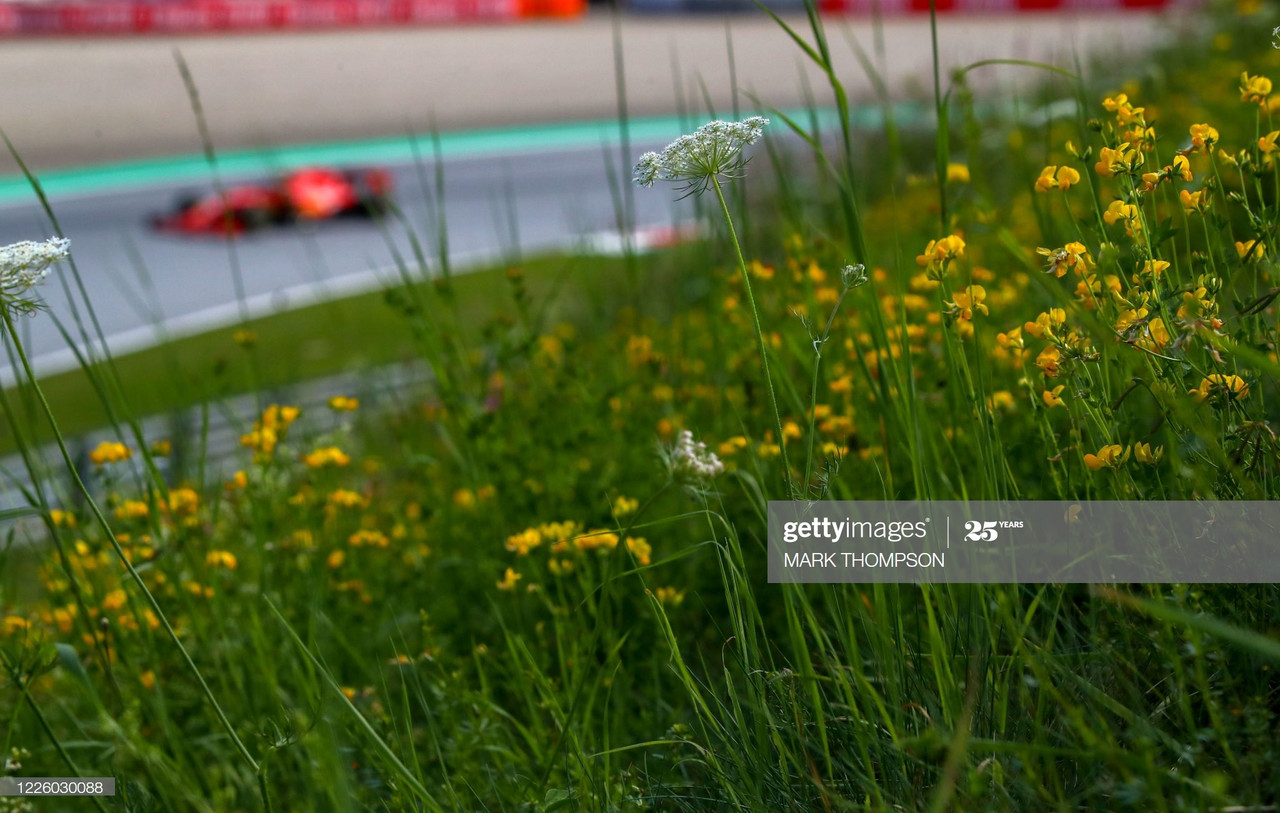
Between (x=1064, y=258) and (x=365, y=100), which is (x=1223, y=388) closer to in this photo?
(x=1064, y=258)

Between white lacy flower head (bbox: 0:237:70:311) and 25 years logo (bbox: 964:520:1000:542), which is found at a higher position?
white lacy flower head (bbox: 0:237:70:311)

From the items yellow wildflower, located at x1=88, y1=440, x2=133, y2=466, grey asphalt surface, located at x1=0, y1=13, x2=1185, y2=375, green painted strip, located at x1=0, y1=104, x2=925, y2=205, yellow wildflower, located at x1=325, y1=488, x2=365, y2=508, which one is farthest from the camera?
green painted strip, located at x1=0, y1=104, x2=925, y2=205

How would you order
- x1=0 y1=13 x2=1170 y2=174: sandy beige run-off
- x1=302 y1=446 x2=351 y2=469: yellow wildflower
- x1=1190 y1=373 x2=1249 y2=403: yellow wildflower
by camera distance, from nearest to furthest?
x1=1190 y1=373 x2=1249 y2=403: yellow wildflower < x1=302 y1=446 x2=351 y2=469: yellow wildflower < x1=0 y1=13 x2=1170 y2=174: sandy beige run-off

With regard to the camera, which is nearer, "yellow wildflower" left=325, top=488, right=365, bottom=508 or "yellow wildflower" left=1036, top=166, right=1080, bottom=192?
"yellow wildflower" left=1036, top=166, right=1080, bottom=192

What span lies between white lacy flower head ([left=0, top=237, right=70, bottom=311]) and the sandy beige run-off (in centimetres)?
1429

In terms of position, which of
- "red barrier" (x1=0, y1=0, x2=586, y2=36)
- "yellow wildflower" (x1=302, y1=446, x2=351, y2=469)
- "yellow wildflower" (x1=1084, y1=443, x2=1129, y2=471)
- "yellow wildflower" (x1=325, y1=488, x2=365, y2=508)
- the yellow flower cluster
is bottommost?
"yellow wildflower" (x1=325, y1=488, x2=365, y2=508)

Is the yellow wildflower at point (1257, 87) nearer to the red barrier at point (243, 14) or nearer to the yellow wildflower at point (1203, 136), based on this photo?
the yellow wildflower at point (1203, 136)

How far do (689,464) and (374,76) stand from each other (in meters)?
19.5

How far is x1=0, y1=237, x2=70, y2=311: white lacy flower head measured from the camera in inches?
52.1

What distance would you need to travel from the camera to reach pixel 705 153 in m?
1.36

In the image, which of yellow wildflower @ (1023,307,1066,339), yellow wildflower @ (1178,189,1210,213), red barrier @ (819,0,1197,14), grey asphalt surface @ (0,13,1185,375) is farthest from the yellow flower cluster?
red barrier @ (819,0,1197,14)

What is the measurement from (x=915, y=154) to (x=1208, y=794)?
521 centimetres

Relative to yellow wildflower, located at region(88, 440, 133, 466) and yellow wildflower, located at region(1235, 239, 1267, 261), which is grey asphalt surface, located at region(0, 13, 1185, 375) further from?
yellow wildflower, located at region(1235, 239, 1267, 261)

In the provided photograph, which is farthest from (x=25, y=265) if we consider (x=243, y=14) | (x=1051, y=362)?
(x=243, y=14)
